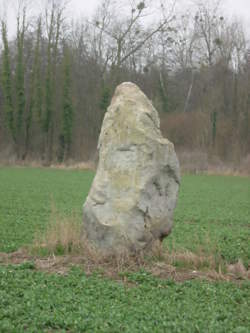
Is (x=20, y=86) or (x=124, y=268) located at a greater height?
(x=20, y=86)

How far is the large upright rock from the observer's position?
25.5 ft

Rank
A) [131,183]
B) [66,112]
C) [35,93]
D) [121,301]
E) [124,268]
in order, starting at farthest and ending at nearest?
1. [35,93]
2. [66,112]
3. [131,183]
4. [124,268]
5. [121,301]

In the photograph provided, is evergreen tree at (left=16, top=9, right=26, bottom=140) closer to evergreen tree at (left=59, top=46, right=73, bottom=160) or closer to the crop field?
evergreen tree at (left=59, top=46, right=73, bottom=160)

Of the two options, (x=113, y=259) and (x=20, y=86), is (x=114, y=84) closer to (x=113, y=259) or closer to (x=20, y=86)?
(x=20, y=86)

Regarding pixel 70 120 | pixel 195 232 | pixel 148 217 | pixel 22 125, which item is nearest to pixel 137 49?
pixel 70 120

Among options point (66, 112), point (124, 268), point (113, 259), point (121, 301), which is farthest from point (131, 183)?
point (66, 112)

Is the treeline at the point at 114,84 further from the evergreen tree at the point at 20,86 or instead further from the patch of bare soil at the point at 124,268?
the patch of bare soil at the point at 124,268

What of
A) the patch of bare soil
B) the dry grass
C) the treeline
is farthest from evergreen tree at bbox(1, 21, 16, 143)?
the patch of bare soil

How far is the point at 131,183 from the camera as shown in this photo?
7969 mm

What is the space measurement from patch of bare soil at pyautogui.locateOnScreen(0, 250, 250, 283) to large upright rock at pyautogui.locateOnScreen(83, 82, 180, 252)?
Result: 265 mm

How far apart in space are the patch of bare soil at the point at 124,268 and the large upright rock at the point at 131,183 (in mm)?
265

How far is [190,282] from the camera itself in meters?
6.83

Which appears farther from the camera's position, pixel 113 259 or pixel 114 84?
pixel 114 84

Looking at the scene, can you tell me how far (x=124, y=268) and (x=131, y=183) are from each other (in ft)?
4.57
